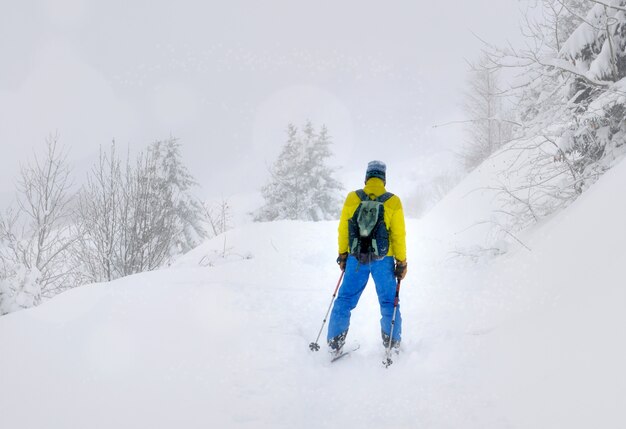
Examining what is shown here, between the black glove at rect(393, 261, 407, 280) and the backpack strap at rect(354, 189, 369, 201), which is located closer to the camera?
the black glove at rect(393, 261, 407, 280)

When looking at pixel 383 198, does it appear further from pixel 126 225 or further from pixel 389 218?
pixel 126 225

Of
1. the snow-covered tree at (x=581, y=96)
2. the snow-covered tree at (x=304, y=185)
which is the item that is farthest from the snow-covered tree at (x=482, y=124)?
the snow-covered tree at (x=581, y=96)

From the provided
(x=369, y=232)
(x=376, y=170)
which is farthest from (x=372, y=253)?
(x=376, y=170)

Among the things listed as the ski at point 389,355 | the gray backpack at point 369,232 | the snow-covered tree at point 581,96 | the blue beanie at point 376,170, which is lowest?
the ski at point 389,355

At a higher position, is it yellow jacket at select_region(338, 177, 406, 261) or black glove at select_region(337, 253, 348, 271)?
yellow jacket at select_region(338, 177, 406, 261)

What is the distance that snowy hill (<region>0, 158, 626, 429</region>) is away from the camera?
2852 millimetres

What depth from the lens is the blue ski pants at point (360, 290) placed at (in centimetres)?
445

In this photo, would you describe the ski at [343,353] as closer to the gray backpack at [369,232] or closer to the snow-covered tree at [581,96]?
the gray backpack at [369,232]

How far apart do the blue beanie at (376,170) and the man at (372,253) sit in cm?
2

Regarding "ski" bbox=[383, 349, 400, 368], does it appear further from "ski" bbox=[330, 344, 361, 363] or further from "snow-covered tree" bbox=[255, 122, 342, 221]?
"snow-covered tree" bbox=[255, 122, 342, 221]

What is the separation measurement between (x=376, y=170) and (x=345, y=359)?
2189 millimetres

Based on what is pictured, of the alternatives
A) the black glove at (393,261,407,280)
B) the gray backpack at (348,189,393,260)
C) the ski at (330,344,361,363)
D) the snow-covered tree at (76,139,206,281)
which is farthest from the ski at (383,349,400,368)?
the snow-covered tree at (76,139,206,281)

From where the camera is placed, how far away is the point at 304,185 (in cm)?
2780

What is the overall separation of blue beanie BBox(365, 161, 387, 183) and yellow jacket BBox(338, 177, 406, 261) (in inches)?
2.0
